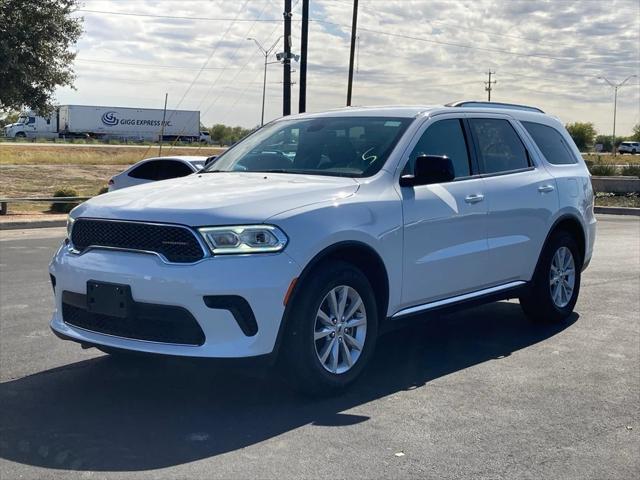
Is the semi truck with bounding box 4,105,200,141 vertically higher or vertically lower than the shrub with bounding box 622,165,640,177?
higher

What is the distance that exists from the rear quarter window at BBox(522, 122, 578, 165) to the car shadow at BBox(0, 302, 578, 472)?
1919mm

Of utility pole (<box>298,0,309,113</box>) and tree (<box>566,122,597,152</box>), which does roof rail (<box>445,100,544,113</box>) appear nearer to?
utility pole (<box>298,0,309,113</box>)

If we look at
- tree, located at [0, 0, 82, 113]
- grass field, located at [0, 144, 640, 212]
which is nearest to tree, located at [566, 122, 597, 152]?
grass field, located at [0, 144, 640, 212]

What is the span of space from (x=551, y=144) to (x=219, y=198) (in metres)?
3.95

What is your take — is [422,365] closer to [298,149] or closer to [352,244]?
[352,244]

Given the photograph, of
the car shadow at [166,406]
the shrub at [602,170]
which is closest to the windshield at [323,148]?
the car shadow at [166,406]

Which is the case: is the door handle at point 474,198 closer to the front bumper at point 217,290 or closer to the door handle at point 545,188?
the door handle at point 545,188

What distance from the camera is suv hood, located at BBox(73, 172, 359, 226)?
4.58 m

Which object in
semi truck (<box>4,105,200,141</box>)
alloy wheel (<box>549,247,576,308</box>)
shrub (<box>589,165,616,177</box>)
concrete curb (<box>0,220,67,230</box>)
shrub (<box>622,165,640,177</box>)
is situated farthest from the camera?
semi truck (<box>4,105,200,141</box>)

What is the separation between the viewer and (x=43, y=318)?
7.38 metres

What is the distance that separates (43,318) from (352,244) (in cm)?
371

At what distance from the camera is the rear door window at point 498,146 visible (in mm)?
6484

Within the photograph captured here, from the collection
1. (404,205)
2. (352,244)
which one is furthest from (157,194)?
(404,205)

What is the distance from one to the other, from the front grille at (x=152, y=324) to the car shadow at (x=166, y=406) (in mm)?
149
